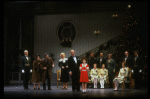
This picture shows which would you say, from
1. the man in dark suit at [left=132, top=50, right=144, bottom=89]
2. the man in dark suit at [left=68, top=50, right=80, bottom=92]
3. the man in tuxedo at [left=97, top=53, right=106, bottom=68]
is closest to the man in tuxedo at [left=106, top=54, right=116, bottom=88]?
the man in tuxedo at [left=97, top=53, right=106, bottom=68]

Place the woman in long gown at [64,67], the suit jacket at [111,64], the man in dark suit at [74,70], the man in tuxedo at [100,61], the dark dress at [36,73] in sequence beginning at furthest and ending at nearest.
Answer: the man in tuxedo at [100,61] < the suit jacket at [111,64] < the woman in long gown at [64,67] < the dark dress at [36,73] < the man in dark suit at [74,70]

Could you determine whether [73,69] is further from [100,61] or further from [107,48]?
[107,48]

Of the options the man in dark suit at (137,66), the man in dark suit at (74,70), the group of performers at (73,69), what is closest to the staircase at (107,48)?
the group of performers at (73,69)

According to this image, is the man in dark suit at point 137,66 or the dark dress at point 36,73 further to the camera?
the man in dark suit at point 137,66

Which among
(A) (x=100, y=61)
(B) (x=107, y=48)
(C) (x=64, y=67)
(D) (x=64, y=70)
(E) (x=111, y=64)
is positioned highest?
(B) (x=107, y=48)

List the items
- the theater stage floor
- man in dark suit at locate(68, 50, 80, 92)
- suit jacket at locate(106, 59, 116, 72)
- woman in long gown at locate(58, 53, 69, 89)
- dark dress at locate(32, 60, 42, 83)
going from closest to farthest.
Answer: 1. the theater stage floor
2. man in dark suit at locate(68, 50, 80, 92)
3. dark dress at locate(32, 60, 42, 83)
4. woman in long gown at locate(58, 53, 69, 89)
5. suit jacket at locate(106, 59, 116, 72)

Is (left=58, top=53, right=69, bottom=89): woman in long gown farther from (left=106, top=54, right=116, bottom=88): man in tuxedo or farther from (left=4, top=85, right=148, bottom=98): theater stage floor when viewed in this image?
(left=106, top=54, right=116, bottom=88): man in tuxedo

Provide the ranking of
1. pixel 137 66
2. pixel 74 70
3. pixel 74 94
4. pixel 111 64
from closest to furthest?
pixel 74 94
pixel 74 70
pixel 137 66
pixel 111 64

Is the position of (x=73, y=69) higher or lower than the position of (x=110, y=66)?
lower

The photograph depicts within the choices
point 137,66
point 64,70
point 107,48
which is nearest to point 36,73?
point 64,70

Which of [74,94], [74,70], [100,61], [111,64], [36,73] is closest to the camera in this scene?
[74,94]

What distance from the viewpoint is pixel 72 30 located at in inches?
645

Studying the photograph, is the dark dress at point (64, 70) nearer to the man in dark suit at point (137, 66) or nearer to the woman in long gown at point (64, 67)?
the woman in long gown at point (64, 67)

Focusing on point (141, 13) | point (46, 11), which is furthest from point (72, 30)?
point (141, 13)
